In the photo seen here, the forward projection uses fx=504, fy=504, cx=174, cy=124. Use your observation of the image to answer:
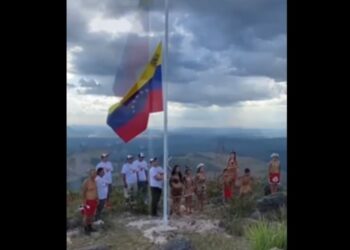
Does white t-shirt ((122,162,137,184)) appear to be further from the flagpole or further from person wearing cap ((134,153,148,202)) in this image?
the flagpole

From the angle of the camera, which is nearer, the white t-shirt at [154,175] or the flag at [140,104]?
the flag at [140,104]

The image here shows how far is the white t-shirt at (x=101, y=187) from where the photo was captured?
2572 mm

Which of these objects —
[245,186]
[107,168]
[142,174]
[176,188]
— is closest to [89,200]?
[107,168]

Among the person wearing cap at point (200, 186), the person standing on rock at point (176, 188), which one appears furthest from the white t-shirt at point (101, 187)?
the person wearing cap at point (200, 186)

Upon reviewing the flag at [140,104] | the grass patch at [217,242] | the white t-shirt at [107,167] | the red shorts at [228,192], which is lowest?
the grass patch at [217,242]

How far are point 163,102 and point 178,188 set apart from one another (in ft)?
1.56

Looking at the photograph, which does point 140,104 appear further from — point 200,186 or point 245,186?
point 245,186

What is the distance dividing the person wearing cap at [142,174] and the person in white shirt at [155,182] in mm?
39

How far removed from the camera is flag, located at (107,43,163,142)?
8.49ft

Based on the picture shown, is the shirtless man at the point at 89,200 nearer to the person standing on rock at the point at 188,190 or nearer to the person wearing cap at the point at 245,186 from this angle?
the person standing on rock at the point at 188,190

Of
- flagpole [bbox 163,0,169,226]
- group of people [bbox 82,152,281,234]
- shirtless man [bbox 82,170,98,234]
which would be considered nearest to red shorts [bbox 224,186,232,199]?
group of people [bbox 82,152,281,234]

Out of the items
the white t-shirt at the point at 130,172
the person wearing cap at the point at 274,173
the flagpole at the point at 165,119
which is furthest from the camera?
the flagpole at the point at 165,119
